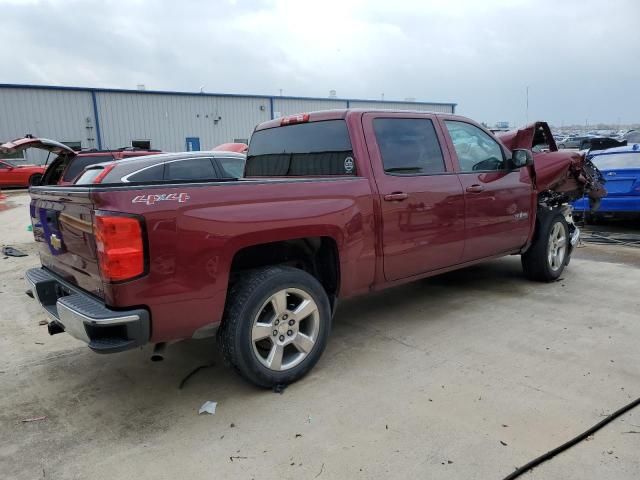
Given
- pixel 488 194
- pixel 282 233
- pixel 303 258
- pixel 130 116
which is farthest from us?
pixel 130 116

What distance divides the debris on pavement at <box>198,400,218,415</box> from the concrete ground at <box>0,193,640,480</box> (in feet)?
0.16

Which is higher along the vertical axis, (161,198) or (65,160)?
(65,160)

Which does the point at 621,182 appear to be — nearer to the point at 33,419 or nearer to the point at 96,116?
the point at 33,419

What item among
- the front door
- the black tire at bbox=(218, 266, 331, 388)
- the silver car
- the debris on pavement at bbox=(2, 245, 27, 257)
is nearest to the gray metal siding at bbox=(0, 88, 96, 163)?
the debris on pavement at bbox=(2, 245, 27, 257)

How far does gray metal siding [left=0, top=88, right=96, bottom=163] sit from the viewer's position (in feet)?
78.3

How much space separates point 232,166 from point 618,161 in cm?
690

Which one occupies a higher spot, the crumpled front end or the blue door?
the blue door

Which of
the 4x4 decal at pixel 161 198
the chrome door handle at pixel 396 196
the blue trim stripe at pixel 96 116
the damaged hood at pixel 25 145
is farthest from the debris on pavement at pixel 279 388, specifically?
the blue trim stripe at pixel 96 116

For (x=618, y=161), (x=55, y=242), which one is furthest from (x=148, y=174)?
(x=618, y=161)

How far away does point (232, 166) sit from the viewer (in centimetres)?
830

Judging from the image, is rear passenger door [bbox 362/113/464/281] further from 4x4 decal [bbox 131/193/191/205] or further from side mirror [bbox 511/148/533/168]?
4x4 decal [bbox 131/193/191/205]

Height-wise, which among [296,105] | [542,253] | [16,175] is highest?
[296,105]

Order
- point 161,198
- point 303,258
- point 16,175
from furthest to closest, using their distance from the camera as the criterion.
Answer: point 16,175 < point 303,258 < point 161,198

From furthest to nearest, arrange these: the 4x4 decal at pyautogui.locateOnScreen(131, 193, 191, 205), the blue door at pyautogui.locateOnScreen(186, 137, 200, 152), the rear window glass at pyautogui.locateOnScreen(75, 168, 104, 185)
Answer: the blue door at pyautogui.locateOnScreen(186, 137, 200, 152), the rear window glass at pyautogui.locateOnScreen(75, 168, 104, 185), the 4x4 decal at pyautogui.locateOnScreen(131, 193, 191, 205)
